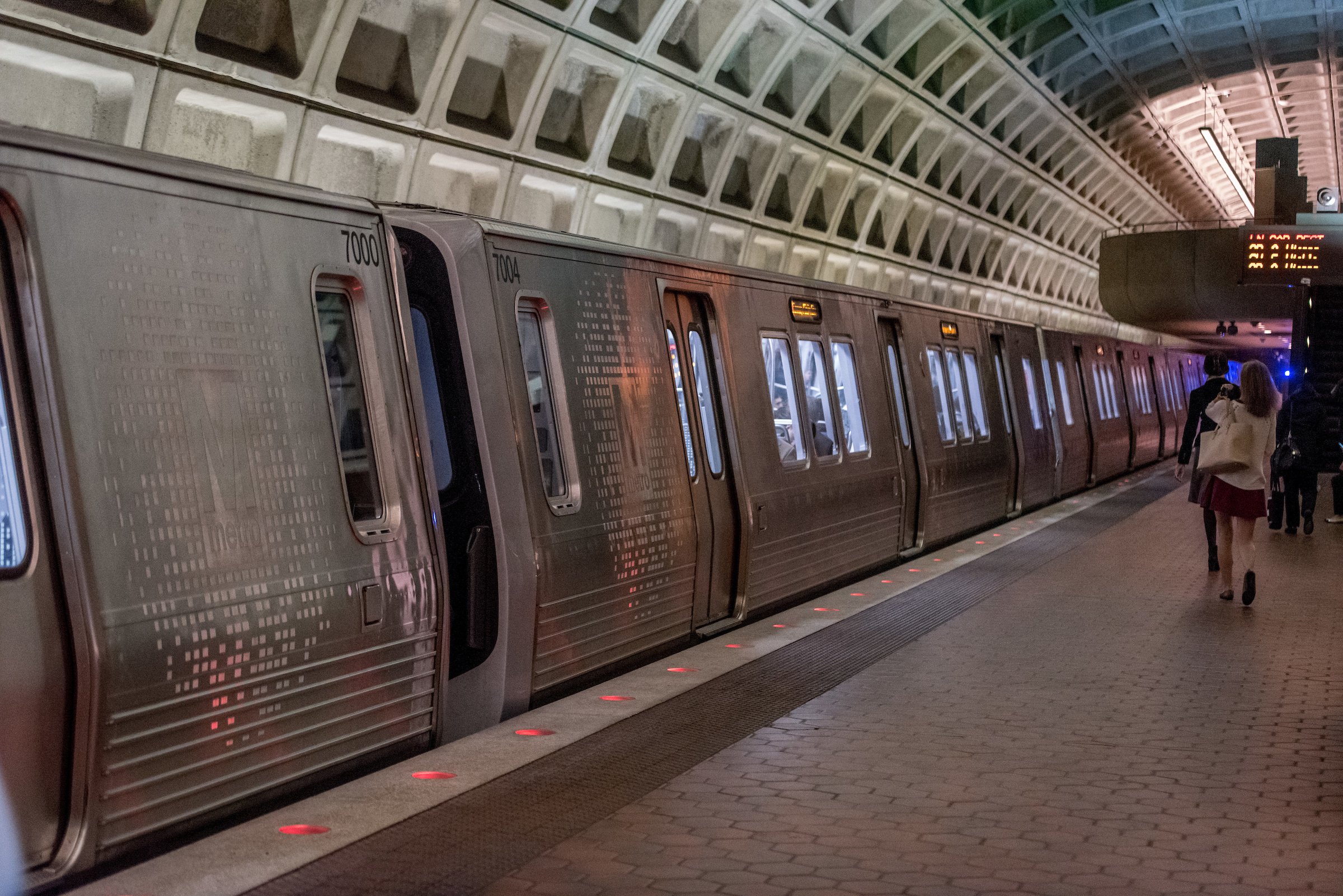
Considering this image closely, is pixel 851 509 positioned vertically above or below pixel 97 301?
below

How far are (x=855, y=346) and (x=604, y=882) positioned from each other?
9.84m

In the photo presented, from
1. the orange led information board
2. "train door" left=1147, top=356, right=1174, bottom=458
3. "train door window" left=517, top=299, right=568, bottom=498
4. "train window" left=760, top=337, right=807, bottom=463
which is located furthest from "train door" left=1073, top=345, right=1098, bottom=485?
"train door window" left=517, top=299, right=568, bottom=498

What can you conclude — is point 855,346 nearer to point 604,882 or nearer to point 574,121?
point 574,121

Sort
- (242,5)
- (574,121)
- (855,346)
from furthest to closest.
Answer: (574,121) < (855,346) < (242,5)

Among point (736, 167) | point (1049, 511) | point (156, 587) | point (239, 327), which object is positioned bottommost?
point (1049, 511)

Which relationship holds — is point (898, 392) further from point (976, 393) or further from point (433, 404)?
point (433, 404)

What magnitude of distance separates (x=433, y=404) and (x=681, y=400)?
2822mm

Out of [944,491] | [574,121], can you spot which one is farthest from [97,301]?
[574,121]

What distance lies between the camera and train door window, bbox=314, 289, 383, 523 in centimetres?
644

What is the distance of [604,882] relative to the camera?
5.03 m

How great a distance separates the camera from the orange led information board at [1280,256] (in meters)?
34.3

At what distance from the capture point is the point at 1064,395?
2514cm

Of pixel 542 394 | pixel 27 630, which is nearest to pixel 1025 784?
pixel 542 394

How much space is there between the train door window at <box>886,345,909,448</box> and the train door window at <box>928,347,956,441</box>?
974 millimetres
